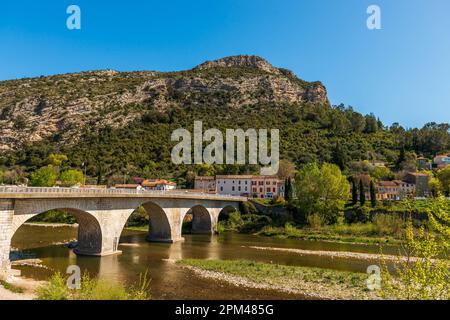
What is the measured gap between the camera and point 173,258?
36.2 metres

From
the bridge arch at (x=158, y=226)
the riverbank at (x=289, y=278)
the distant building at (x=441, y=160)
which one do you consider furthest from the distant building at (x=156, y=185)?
the distant building at (x=441, y=160)

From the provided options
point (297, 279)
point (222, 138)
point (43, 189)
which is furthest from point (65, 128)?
point (297, 279)

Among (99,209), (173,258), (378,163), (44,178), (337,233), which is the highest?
(378,163)

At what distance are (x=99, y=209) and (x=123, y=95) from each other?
114m

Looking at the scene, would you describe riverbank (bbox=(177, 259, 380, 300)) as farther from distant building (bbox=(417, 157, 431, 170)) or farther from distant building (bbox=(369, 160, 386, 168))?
distant building (bbox=(417, 157, 431, 170))

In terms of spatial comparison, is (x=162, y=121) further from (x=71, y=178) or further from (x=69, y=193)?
(x=69, y=193)

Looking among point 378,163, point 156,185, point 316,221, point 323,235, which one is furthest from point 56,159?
point 378,163

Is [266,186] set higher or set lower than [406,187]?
higher

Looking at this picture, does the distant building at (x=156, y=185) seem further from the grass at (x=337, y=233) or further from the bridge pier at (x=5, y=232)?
the bridge pier at (x=5, y=232)

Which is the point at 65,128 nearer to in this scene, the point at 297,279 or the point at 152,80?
the point at 152,80

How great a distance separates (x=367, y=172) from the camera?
93625 millimetres

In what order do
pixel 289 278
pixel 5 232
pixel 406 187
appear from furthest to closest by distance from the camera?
pixel 406 187 < pixel 289 278 < pixel 5 232

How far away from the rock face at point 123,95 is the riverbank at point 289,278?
322 ft
